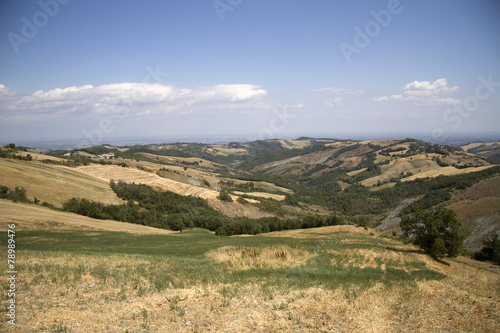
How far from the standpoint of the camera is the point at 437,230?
92.6ft

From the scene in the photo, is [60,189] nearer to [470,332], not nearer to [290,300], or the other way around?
[290,300]

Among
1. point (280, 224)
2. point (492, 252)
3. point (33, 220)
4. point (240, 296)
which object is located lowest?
point (280, 224)

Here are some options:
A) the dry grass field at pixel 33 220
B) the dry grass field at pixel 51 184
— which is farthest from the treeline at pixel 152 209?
the dry grass field at pixel 33 220

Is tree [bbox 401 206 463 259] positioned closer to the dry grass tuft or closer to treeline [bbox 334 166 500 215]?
the dry grass tuft

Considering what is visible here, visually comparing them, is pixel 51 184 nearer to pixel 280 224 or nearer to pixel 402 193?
pixel 280 224

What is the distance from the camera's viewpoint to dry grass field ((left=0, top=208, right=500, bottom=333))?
38.7 ft

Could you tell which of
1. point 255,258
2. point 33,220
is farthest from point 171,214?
point 255,258

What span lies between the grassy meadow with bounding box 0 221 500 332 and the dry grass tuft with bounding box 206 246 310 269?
98mm

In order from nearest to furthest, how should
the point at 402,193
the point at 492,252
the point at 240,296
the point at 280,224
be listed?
the point at 240,296 < the point at 492,252 < the point at 280,224 < the point at 402,193

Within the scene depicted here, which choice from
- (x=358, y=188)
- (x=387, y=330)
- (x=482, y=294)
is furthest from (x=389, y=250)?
(x=358, y=188)

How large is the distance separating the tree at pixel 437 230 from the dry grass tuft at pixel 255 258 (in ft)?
45.5

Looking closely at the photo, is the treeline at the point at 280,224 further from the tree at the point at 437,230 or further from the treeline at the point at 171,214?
the tree at the point at 437,230

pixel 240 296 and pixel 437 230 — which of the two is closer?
pixel 240 296

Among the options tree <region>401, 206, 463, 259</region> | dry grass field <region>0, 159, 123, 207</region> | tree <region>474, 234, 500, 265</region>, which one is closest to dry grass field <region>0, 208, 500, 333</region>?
tree <region>401, 206, 463, 259</region>
